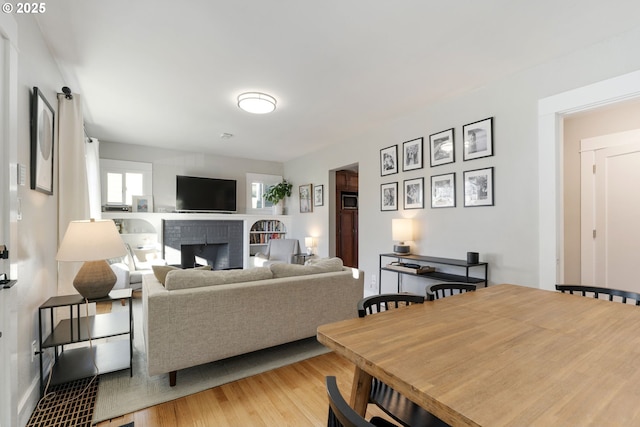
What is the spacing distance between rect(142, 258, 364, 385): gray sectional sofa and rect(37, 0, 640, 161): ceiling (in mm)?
1818

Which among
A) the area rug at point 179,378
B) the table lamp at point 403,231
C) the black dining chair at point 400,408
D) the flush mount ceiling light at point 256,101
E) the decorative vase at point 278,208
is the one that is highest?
the flush mount ceiling light at point 256,101

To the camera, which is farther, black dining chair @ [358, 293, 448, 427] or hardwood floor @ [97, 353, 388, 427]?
hardwood floor @ [97, 353, 388, 427]

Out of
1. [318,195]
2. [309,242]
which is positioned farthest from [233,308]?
[318,195]

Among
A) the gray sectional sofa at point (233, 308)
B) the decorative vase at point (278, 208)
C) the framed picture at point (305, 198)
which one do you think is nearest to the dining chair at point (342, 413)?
the gray sectional sofa at point (233, 308)

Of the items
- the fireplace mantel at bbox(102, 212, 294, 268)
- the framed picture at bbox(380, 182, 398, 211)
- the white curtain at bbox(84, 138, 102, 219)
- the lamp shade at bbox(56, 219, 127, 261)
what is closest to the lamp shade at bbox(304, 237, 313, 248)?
the fireplace mantel at bbox(102, 212, 294, 268)

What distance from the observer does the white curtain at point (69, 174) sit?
251 cm

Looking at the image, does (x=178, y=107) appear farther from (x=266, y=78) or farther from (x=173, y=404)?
(x=173, y=404)

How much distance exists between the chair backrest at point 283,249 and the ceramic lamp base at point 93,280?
3737 millimetres

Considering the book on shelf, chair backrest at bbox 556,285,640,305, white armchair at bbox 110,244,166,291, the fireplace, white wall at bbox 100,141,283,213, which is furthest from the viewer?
the fireplace

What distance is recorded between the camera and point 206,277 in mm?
2246

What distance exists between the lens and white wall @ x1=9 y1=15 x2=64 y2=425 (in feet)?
5.70

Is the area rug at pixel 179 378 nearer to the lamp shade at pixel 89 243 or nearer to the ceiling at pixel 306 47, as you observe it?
the lamp shade at pixel 89 243

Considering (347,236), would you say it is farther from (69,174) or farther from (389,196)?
(69,174)

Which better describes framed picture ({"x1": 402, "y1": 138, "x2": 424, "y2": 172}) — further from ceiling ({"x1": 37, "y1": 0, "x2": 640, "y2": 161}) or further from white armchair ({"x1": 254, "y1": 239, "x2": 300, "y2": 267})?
white armchair ({"x1": 254, "y1": 239, "x2": 300, "y2": 267})
